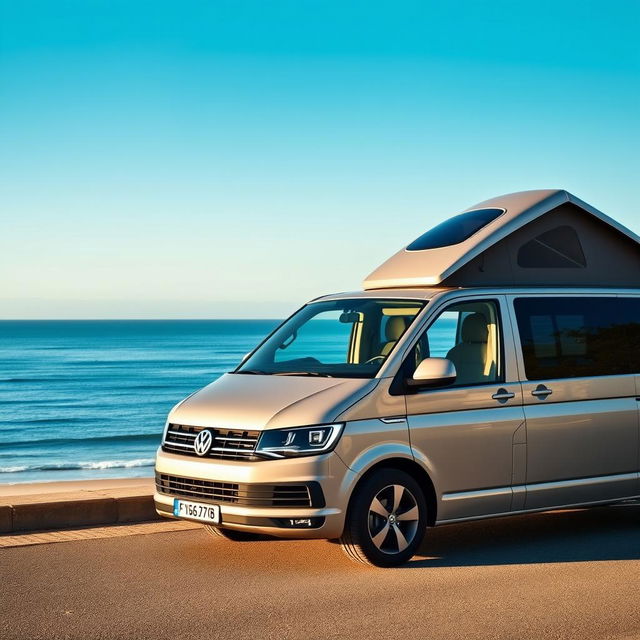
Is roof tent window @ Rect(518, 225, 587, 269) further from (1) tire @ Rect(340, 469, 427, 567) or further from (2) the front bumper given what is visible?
(2) the front bumper

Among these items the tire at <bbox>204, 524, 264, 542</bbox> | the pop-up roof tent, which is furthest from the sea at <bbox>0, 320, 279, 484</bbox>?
the pop-up roof tent

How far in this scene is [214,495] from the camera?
792 centimetres

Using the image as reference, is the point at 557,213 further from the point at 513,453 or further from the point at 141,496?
the point at 141,496

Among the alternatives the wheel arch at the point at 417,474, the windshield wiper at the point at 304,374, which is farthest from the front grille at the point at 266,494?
the windshield wiper at the point at 304,374

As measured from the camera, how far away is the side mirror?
804 centimetres

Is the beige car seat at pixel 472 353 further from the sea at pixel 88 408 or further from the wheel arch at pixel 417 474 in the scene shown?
the sea at pixel 88 408

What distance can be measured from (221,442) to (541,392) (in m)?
2.64

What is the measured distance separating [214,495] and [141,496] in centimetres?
225

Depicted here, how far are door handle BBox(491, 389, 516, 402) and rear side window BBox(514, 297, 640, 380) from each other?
0.94ft

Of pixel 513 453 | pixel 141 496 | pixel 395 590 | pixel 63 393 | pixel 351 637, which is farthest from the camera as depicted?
pixel 63 393

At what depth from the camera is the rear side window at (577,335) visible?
9.03 meters

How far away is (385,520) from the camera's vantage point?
799cm

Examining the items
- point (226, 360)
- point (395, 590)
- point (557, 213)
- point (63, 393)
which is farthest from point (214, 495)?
point (226, 360)

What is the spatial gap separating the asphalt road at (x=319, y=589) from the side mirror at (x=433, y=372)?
52.3 inches
